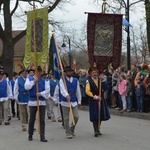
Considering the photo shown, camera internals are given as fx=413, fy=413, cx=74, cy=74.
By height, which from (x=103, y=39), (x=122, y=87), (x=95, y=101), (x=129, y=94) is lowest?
(x=129, y=94)

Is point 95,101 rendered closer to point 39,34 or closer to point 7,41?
point 39,34

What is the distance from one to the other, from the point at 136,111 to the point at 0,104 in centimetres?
518

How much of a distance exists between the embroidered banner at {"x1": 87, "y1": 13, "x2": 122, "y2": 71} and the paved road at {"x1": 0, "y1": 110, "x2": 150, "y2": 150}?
2.00 meters

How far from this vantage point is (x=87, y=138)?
10844mm

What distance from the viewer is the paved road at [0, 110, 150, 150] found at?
9680 millimetres

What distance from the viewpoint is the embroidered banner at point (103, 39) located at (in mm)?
12047

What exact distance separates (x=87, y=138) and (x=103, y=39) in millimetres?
3065

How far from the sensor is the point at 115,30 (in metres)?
12.1

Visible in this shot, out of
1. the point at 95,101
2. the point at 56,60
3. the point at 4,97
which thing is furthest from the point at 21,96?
the point at 95,101

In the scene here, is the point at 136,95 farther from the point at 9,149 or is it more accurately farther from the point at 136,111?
the point at 9,149

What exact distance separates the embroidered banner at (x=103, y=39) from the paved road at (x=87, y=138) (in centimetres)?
200

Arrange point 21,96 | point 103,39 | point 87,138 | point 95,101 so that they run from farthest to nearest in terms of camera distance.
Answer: point 21,96
point 103,39
point 95,101
point 87,138

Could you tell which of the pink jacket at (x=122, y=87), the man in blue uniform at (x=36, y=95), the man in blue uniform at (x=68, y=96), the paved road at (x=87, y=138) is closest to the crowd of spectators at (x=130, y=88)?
the pink jacket at (x=122, y=87)

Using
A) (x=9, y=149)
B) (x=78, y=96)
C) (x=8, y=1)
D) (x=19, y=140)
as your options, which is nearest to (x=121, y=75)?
(x=78, y=96)
